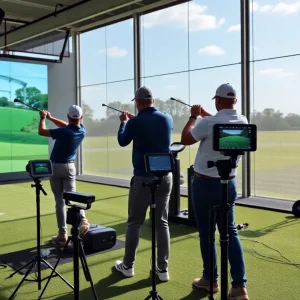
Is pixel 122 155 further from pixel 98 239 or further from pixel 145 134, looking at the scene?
pixel 145 134

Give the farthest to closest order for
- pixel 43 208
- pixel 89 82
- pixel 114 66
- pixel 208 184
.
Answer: pixel 89 82
pixel 114 66
pixel 43 208
pixel 208 184

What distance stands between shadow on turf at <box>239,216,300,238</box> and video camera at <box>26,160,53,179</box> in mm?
2556

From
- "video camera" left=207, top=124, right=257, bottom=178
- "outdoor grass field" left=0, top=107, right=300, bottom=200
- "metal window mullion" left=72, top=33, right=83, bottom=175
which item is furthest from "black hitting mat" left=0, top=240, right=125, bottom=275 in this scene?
"metal window mullion" left=72, top=33, right=83, bottom=175

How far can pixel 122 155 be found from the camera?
10.5m

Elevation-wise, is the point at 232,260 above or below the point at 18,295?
above

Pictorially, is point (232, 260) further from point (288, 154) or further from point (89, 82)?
point (89, 82)

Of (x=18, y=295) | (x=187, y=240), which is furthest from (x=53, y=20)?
(x=18, y=295)

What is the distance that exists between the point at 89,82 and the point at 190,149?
3876 millimetres

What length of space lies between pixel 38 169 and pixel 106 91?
24.5ft

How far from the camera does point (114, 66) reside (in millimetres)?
10391

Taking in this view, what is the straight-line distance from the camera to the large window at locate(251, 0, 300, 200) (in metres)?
7.03

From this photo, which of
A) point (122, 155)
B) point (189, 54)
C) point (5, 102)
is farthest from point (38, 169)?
point (5, 102)

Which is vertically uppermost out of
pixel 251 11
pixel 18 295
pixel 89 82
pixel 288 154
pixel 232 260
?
pixel 251 11

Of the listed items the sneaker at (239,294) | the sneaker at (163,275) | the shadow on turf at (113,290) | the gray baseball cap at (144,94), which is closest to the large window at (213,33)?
the gray baseball cap at (144,94)
